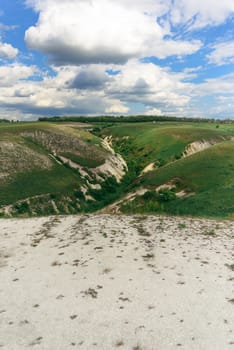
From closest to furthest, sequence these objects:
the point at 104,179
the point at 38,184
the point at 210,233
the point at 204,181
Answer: the point at 210,233
the point at 204,181
the point at 38,184
the point at 104,179

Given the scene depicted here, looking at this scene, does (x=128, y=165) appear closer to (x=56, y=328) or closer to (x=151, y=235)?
(x=151, y=235)

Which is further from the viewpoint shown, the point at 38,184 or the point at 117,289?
the point at 38,184

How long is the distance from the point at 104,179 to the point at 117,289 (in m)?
48.9

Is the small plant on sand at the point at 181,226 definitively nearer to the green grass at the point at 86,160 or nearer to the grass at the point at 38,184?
the grass at the point at 38,184

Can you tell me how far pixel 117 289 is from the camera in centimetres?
1476

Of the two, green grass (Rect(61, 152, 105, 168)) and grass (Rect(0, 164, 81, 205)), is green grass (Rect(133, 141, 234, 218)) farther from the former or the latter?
green grass (Rect(61, 152, 105, 168))

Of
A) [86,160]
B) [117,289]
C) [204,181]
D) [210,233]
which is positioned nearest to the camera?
[117,289]

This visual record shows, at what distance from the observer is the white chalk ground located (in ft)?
36.9

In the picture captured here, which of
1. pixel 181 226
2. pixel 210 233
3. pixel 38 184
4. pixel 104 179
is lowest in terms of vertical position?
pixel 104 179

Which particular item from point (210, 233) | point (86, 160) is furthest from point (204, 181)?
point (86, 160)

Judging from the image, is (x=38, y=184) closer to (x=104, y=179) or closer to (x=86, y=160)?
(x=104, y=179)

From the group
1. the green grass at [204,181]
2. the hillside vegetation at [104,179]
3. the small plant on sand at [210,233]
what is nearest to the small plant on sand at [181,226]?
the small plant on sand at [210,233]

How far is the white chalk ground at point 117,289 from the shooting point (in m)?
11.2

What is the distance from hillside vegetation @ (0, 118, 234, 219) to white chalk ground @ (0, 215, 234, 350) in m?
13.1
